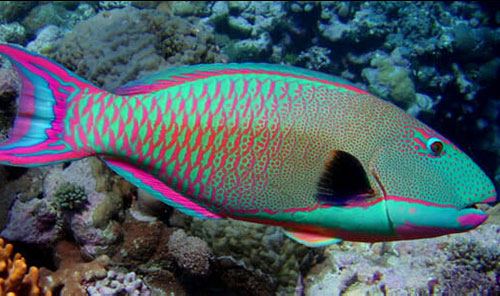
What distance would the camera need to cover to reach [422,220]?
57.2 inches

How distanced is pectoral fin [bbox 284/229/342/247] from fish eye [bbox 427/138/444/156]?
629mm

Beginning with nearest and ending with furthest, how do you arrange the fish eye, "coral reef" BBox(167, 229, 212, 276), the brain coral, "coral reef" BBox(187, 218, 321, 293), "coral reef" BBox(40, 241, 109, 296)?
the fish eye, "coral reef" BBox(40, 241, 109, 296), "coral reef" BBox(167, 229, 212, 276), "coral reef" BBox(187, 218, 321, 293), the brain coral

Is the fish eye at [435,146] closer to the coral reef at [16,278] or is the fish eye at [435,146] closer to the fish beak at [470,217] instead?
the fish beak at [470,217]

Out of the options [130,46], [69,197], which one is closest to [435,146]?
[69,197]

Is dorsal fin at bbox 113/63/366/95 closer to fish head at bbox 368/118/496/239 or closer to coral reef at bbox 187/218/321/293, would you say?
fish head at bbox 368/118/496/239

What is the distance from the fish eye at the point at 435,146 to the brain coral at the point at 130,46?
13.8 feet

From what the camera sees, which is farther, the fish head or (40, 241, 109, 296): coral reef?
(40, 241, 109, 296): coral reef

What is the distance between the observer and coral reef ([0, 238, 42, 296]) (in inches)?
111

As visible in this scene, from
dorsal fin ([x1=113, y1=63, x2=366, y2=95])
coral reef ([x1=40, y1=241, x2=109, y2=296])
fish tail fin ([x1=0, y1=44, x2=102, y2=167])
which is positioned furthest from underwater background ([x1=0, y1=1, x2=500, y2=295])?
dorsal fin ([x1=113, y1=63, x2=366, y2=95])

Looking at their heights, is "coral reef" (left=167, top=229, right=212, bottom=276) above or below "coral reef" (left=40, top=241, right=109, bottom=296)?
above

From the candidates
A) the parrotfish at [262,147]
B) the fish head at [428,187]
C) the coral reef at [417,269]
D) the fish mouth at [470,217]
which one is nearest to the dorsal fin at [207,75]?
the parrotfish at [262,147]

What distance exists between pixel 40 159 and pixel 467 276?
4621 mm

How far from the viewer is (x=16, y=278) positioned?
2848 millimetres

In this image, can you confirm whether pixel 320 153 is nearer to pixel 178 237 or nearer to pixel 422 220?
pixel 422 220
